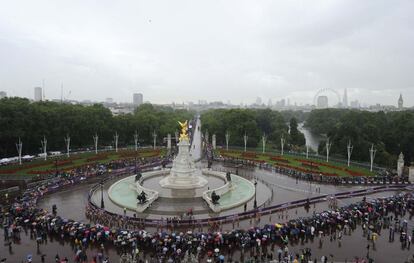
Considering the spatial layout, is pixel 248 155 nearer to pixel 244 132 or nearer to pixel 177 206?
pixel 244 132

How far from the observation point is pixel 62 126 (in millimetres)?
61562

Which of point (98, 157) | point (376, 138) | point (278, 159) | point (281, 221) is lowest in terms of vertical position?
point (281, 221)

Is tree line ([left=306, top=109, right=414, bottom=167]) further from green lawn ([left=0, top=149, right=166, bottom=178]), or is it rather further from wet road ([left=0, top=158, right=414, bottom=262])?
green lawn ([left=0, top=149, right=166, bottom=178])

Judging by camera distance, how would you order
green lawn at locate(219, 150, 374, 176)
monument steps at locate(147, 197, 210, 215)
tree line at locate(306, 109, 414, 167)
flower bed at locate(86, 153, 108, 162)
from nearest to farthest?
monument steps at locate(147, 197, 210, 215) < green lawn at locate(219, 150, 374, 176) < tree line at locate(306, 109, 414, 167) < flower bed at locate(86, 153, 108, 162)

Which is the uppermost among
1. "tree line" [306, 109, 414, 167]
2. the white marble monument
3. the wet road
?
"tree line" [306, 109, 414, 167]

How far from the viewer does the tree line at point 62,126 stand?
53.5 metres

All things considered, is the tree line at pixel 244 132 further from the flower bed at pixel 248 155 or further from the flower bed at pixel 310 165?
the flower bed at pixel 310 165

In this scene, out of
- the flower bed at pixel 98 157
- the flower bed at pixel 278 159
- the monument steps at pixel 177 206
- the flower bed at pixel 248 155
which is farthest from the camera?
the flower bed at pixel 248 155

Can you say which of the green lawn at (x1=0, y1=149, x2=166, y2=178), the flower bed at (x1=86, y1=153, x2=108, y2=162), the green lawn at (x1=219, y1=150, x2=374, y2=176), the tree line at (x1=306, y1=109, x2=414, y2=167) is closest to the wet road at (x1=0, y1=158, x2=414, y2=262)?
the green lawn at (x1=219, y1=150, x2=374, y2=176)

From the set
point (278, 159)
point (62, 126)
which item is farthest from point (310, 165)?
point (62, 126)

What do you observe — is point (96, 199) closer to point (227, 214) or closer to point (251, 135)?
point (227, 214)

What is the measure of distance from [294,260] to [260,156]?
42343 mm

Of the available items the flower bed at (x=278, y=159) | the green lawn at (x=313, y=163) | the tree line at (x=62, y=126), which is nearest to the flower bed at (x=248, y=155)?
the green lawn at (x=313, y=163)

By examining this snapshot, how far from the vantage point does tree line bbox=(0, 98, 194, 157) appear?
175 ft
